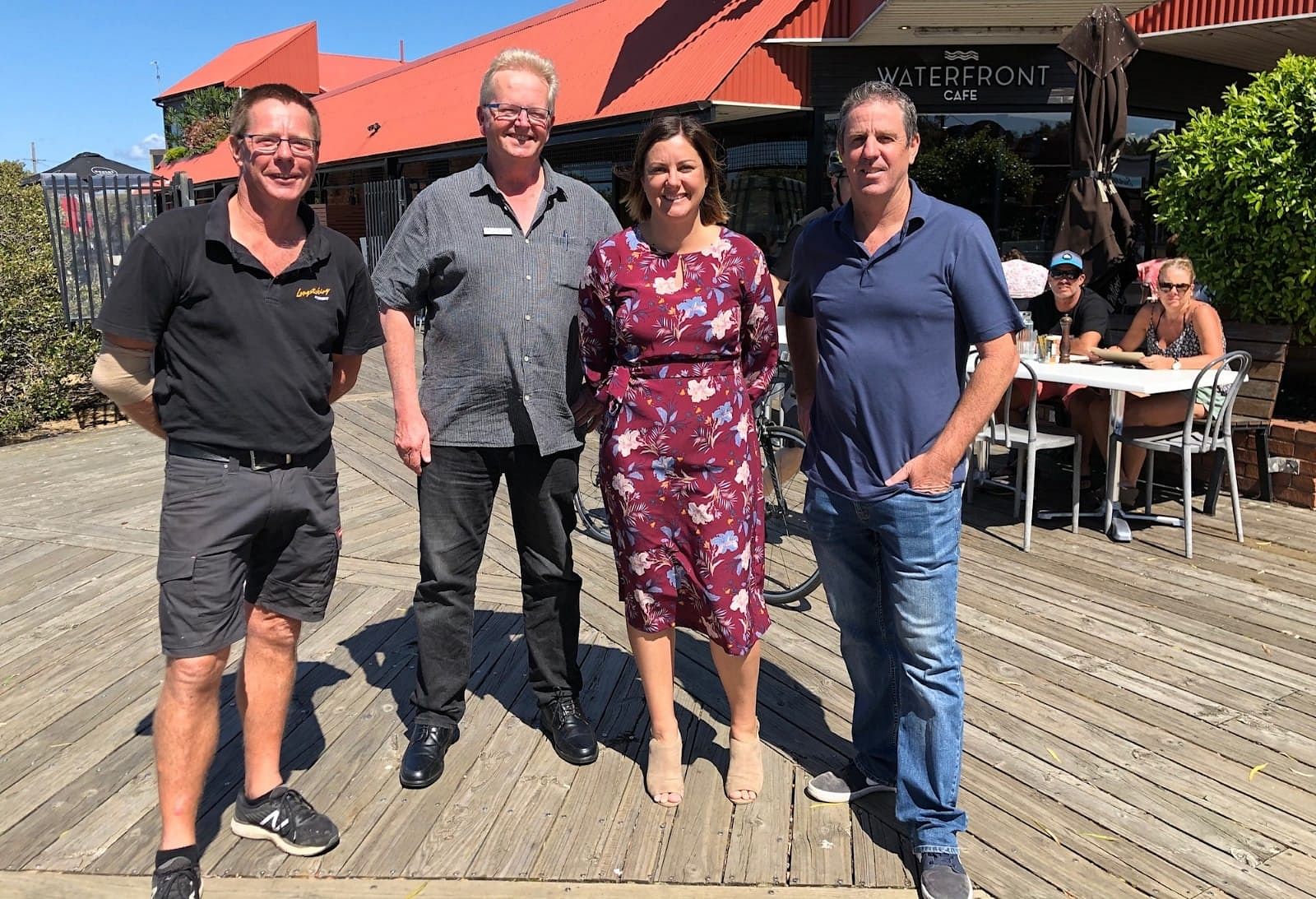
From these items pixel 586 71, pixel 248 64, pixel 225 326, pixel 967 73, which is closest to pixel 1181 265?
pixel 225 326

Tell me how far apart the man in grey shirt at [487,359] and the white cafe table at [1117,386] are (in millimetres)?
3019

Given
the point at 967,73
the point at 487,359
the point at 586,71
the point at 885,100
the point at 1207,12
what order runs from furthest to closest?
the point at 586,71 < the point at 967,73 < the point at 1207,12 < the point at 487,359 < the point at 885,100

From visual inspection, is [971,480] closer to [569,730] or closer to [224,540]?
[569,730]

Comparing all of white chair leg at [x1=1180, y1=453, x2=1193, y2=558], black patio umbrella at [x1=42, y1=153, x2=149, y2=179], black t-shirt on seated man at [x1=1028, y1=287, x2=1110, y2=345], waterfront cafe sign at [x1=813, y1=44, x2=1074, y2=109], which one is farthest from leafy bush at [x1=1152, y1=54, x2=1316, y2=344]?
black patio umbrella at [x1=42, y1=153, x2=149, y2=179]

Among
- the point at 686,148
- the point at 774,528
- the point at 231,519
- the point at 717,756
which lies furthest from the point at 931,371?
the point at 774,528

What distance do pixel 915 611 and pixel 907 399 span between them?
49 cm

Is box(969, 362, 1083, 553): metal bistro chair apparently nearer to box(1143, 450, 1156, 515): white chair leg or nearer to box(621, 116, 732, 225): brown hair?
box(1143, 450, 1156, 515): white chair leg

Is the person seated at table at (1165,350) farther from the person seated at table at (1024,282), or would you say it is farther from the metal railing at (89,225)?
the metal railing at (89,225)

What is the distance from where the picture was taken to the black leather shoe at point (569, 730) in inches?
119

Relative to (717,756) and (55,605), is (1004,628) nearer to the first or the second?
(717,756)

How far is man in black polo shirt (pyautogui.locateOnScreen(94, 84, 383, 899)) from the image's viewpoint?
89.4 inches

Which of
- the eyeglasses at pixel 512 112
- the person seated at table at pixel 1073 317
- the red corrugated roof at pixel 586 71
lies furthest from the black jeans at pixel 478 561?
the red corrugated roof at pixel 586 71

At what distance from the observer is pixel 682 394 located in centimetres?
260

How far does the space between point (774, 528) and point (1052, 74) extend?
8046 mm
